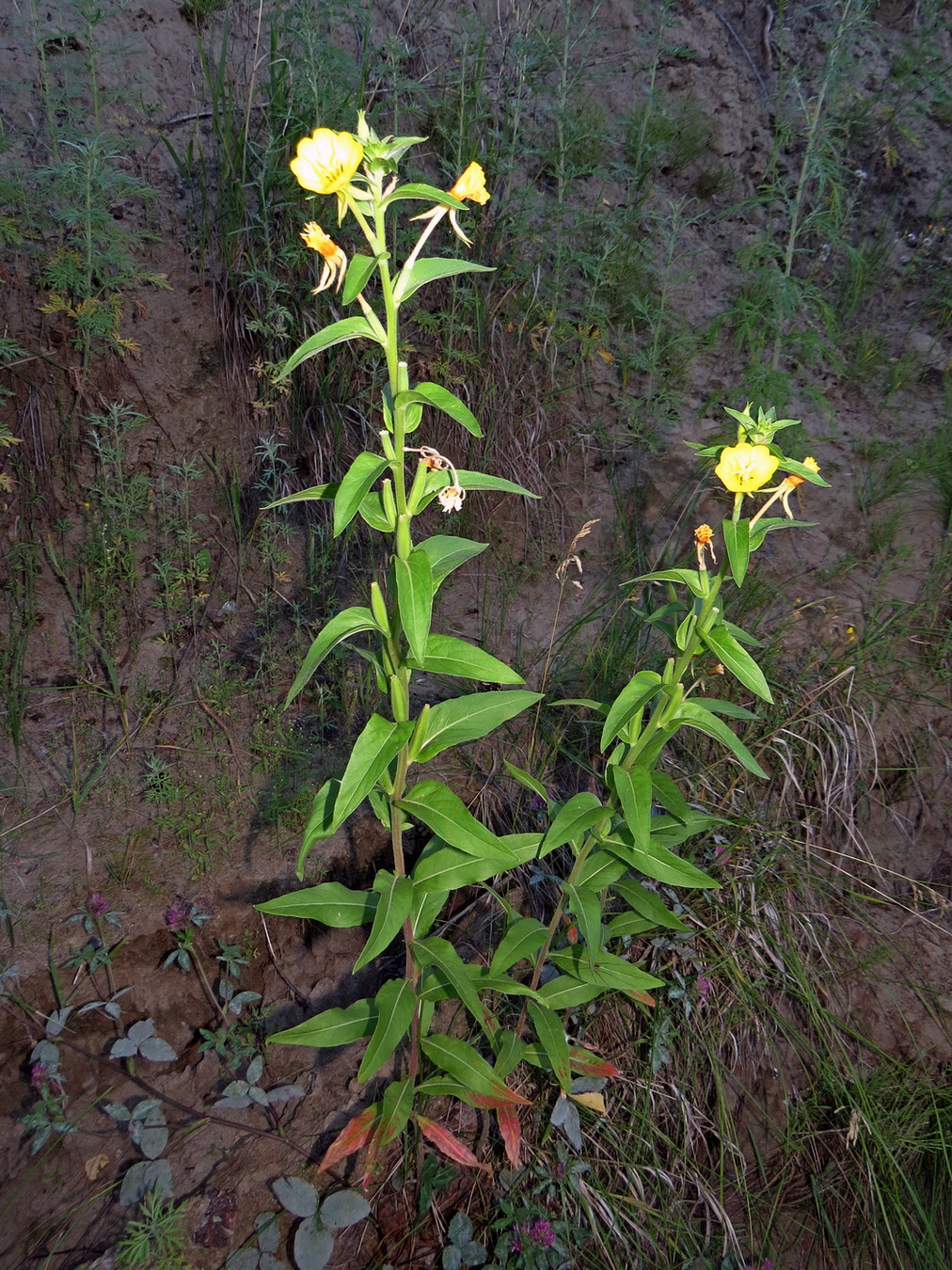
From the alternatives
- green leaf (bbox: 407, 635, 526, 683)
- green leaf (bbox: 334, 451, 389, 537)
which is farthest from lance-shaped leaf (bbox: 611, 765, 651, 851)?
green leaf (bbox: 334, 451, 389, 537)

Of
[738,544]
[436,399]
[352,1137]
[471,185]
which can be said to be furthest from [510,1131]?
[471,185]

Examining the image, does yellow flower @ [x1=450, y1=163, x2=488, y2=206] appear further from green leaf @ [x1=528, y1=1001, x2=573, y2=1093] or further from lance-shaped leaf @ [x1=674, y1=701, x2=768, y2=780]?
green leaf @ [x1=528, y1=1001, x2=573, y2=1093]

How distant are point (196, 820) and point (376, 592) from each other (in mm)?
1521

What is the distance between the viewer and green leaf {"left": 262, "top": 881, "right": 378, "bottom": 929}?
63.9 inches

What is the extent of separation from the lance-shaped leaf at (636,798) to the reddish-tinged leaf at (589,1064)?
80 cm

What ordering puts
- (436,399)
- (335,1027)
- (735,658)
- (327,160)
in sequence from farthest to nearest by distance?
(335,1027) < (735,658) < (436,399) < (327,160)

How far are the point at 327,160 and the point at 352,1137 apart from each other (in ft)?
6.32

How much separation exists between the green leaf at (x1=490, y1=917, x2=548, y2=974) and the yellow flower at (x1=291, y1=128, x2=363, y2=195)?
5.20ft

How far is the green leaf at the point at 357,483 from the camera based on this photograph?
1.17m

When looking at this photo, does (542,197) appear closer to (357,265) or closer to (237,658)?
(237,658)

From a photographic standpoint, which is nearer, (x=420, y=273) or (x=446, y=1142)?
(x=420, y=273)

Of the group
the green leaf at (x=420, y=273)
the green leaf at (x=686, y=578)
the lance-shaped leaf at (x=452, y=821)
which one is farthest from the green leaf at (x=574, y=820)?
the green leaf at (x=420, y=273)

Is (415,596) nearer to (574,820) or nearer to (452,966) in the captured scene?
(574,820)

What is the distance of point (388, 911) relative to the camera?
151 cm
